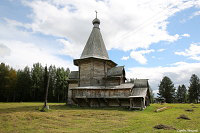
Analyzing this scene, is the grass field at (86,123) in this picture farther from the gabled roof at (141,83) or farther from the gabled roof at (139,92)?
the gabled roof at (141,83)

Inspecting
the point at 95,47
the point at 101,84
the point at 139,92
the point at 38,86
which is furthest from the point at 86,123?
the point at 38,86

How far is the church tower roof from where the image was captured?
28.2 meters

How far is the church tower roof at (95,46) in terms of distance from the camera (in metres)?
28.2

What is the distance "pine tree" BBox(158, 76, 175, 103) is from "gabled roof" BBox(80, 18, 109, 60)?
85.8 feet

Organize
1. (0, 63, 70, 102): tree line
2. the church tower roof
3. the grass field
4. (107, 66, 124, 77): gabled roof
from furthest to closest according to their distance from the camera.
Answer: (0, 63, 70, 102): tree line, the church tower roof, (107, 66, 124, 77): gabled roof, the grass field

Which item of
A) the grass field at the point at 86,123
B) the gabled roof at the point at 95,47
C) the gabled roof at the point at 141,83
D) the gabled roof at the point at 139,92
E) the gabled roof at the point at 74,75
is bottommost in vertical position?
the grass field at the point at 86,123

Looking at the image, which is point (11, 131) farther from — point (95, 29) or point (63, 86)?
point (63, 86)

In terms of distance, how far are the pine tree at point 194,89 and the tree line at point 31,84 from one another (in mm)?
39276

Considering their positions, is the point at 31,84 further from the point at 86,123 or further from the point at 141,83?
the point at 86,123

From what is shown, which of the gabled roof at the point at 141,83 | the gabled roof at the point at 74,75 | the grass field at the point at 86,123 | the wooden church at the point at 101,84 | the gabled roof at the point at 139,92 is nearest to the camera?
the grass field at the point at 86,123

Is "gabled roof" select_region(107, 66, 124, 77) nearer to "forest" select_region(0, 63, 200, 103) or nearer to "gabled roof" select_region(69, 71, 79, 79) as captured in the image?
"gabled roof" select_region(69, 71, 79, 79)

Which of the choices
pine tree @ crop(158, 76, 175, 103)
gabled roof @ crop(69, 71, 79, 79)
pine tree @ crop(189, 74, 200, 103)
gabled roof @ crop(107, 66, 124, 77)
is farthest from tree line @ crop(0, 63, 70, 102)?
pine tree @ crop(189, 74, 200, 103)

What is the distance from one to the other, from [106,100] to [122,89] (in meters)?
3.23

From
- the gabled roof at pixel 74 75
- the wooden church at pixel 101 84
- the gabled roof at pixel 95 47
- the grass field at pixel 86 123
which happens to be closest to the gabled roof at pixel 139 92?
the wooden church at pixel 101 84
